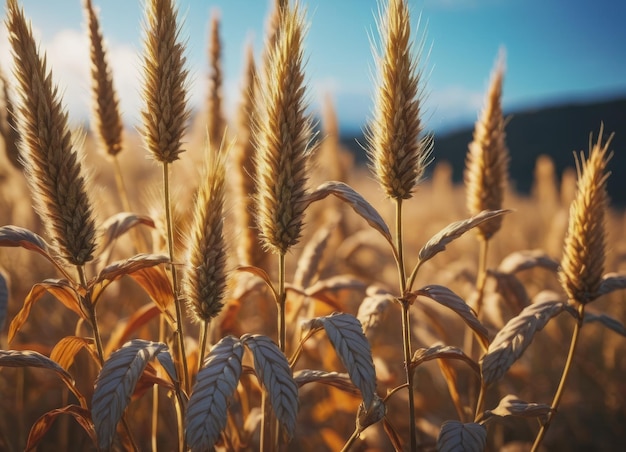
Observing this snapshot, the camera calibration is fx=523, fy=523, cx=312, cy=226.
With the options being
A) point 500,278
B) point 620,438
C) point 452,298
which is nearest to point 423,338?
point 500,278

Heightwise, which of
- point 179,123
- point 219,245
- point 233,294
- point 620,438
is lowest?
point 620,438

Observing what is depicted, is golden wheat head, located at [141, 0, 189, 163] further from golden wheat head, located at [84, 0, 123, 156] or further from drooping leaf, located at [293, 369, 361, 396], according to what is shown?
drooping leaf, located at [293, 369, 361, 396]

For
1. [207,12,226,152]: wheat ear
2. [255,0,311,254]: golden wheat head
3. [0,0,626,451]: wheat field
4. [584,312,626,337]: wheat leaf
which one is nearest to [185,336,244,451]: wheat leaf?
[0,0,626,451]: wheat field

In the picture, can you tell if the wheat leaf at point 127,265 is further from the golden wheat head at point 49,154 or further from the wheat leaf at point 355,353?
the wheat leaf at point 355,353

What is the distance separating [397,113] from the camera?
1420mm

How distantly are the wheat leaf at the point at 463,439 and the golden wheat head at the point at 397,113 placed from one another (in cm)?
67

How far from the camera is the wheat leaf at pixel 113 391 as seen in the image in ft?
3.82

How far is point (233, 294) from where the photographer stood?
7.36 feet

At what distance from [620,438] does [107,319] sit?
350 cm

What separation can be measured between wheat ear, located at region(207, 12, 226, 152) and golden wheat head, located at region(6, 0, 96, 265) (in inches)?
55.8

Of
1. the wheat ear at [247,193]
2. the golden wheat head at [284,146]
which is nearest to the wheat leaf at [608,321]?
the golden wheat head at [284,146]

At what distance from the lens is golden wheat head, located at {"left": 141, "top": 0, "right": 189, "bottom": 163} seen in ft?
4.52

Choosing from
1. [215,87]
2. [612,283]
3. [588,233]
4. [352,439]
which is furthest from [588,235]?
[215,87]

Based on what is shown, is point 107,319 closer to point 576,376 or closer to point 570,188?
point 576,376
